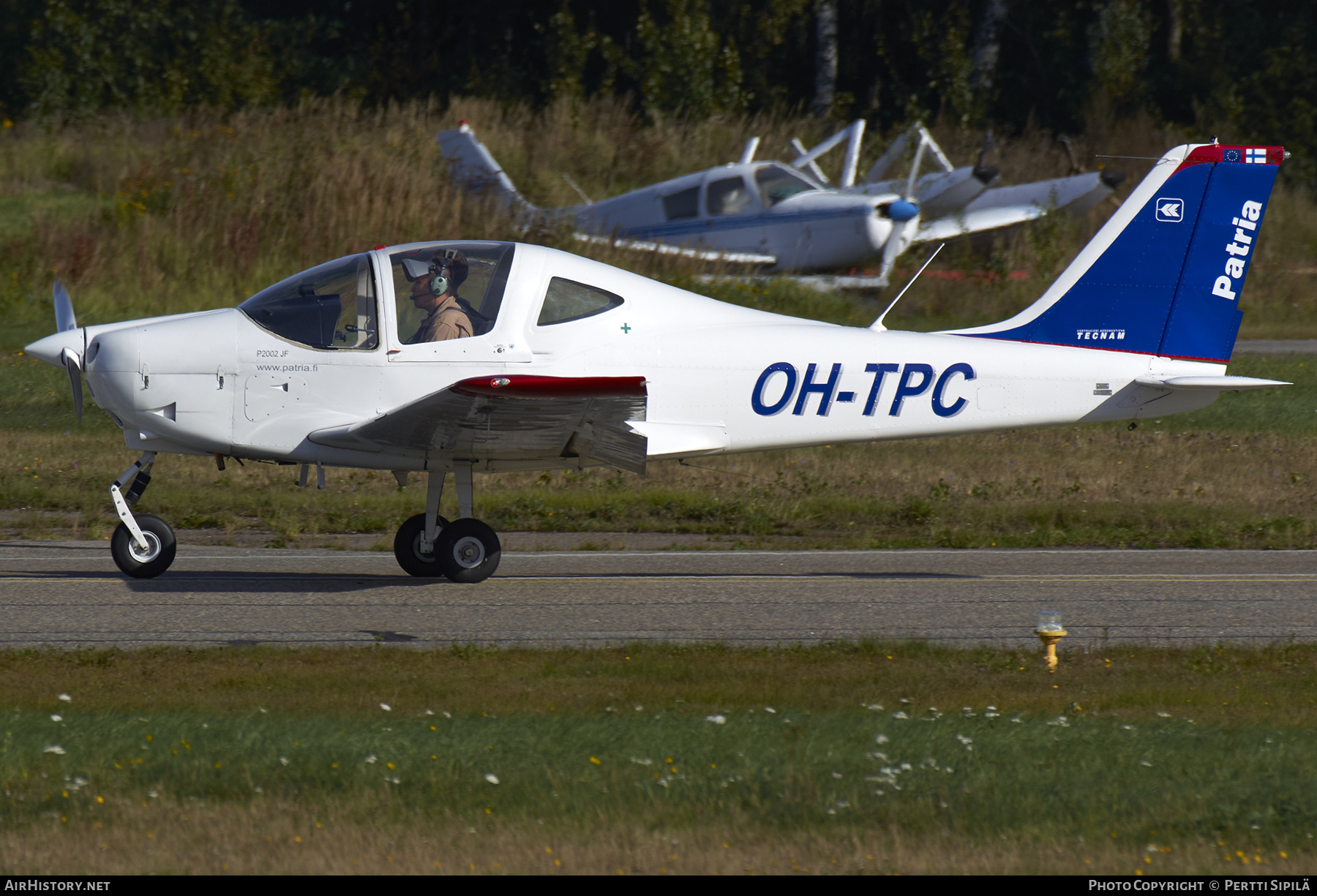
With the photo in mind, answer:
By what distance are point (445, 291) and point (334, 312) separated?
718 millimetres

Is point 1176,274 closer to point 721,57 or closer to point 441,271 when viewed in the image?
point 441,271

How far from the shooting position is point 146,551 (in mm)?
9031

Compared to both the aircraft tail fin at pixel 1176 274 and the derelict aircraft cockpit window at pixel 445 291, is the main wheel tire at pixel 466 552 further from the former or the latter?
the aircraft tail fin at pixel 1176 274

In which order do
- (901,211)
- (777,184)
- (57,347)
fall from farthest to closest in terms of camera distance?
(777,184) < (901,211) < (57,347)

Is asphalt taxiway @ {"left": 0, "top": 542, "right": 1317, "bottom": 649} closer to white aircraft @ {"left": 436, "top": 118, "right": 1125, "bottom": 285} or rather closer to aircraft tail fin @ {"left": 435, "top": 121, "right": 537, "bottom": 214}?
white aircraft @ {"left": 436, "top": 118, "right": 1125, "bottom": 285}

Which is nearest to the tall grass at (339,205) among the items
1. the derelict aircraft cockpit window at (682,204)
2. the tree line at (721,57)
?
the derelict aircraft cockpit window at (682,204)

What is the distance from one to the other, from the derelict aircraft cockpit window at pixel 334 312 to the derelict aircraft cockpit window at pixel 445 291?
187 millimetres

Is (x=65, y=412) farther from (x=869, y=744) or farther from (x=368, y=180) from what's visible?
(x=869, y=744)

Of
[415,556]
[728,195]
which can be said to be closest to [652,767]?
[415,556]

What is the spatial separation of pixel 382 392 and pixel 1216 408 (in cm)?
1132

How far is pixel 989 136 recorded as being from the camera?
85.5 feet

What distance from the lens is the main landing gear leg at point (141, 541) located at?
29.5 ft

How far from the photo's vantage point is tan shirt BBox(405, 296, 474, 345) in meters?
8.73
